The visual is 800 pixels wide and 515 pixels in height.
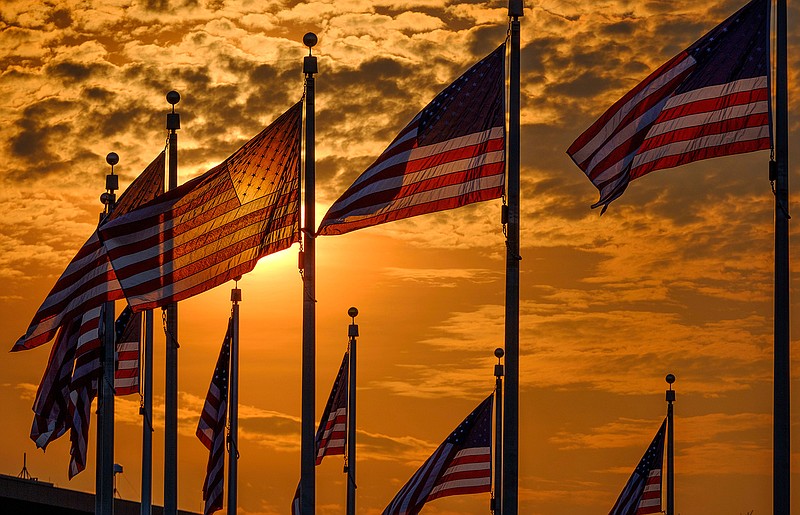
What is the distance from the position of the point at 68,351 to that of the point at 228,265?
11744mm

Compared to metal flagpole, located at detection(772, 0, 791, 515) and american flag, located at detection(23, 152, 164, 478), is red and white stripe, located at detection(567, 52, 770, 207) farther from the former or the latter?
american flag, located at detection(23, 152, 164, 478)

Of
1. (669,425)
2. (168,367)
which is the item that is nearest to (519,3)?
(168,367)

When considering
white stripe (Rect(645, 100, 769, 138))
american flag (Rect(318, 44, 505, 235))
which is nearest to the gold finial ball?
american flag (Rect(318, 44, 505, 235))

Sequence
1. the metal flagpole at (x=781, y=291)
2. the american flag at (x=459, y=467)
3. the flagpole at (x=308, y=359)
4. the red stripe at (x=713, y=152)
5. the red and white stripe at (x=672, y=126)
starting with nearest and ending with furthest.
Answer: the metal flagpole at (x=781, y=291) → the red stripe at (x=713, y=152) → the red and white stripe at (x=672, y=126) → the flagpole at (x=308, y=359) → the american flag at (x=459, y=467)

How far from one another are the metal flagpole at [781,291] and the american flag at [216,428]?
74.4ft

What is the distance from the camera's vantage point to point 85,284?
119 feet

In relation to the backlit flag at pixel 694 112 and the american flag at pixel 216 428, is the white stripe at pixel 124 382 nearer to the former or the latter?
the american flag at pixel 216 428

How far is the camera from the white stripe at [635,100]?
28.4 meters

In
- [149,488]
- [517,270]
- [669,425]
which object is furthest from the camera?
[669,425]

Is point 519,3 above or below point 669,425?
above

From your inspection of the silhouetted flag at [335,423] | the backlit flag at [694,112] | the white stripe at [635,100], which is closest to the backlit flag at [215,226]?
the white stripe at [635,100]

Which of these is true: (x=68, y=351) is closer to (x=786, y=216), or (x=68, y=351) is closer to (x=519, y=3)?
(x=519, y=3)

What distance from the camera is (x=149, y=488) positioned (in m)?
48.8

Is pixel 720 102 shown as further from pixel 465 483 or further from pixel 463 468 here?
pixel 465 483
